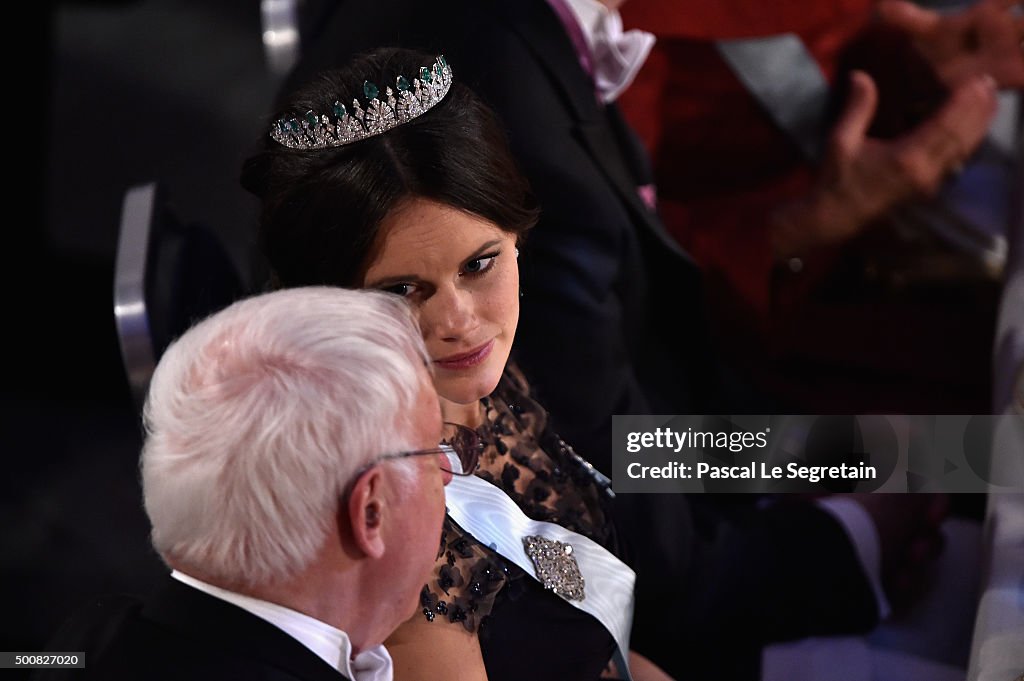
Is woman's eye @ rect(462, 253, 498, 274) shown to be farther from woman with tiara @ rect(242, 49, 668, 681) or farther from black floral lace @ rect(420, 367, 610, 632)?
black floral lace @ rect(420, 367, 610, 632)

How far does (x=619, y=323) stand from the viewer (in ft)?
3.69

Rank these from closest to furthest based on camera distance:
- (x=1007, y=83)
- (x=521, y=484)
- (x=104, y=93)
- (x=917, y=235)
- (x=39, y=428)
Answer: (x=521, y=484) → (x=1007, y=83) → (x=917, y=235) → (x=39, y=428) → (x=104, y=93)

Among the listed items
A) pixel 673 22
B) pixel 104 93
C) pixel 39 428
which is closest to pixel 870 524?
pixel 673 22

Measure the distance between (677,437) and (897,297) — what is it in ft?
2.87

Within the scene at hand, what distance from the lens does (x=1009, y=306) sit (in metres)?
1.38

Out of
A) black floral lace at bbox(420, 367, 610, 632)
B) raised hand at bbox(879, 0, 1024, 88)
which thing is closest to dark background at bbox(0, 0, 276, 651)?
black floral lace at bbox(420, 367, 610, 632)

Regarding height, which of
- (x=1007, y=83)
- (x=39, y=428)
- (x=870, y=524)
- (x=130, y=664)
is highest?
(x=1007, y=83)

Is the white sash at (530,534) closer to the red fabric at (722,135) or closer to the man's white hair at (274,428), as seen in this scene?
the man's white hair at (274,428)

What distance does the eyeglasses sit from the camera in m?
0.80

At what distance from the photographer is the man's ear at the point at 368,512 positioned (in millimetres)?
729

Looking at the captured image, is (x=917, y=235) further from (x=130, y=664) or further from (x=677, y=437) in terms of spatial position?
(x=130, y=664)

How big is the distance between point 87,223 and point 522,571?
8.12ft

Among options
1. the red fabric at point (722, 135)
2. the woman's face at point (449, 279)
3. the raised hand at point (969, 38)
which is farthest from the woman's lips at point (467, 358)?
the raised hand at point (969, 38)

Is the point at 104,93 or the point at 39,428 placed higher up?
the point at 104,93
